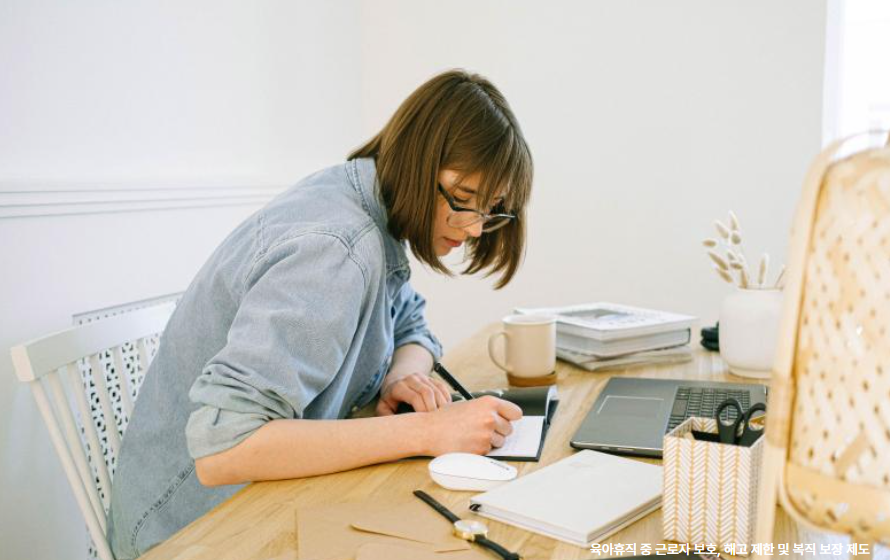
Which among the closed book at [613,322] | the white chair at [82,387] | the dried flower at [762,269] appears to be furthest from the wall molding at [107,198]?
the dried flower at [762,269]

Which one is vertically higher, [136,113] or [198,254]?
[136,113]

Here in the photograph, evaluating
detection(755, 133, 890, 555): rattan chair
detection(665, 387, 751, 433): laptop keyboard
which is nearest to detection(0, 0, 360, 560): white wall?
detection(665, 387, 751, 433): laptop keyboard

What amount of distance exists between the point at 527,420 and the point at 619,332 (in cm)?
42

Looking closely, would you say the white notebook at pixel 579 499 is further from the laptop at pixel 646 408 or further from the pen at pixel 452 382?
the pen at pixel 452 382

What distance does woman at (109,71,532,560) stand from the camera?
38.1 inches

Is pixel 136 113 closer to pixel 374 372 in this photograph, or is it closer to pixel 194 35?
pixel 194 35

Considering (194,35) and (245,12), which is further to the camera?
(245,12)

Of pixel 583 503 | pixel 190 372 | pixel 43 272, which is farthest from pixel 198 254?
pixel 583 503

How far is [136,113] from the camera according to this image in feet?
6.19

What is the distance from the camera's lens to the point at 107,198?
176 centimetres

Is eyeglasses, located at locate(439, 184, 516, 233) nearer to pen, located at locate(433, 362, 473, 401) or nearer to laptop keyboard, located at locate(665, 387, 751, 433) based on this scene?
pen, located at locate(433, 362, 473, 401)

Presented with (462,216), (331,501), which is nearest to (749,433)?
(331,501)

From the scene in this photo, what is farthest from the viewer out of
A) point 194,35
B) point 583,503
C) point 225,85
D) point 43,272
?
point 225,85

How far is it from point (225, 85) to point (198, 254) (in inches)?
19.2
